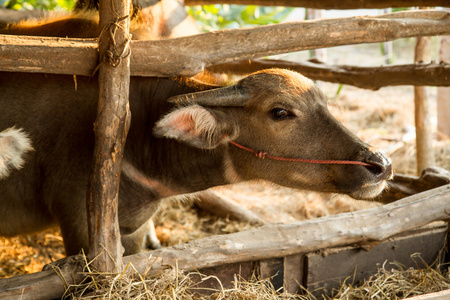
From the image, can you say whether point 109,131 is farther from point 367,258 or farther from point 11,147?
point 367,258

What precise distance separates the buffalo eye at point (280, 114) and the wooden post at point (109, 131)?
2.92 ft

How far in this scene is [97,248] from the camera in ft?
8.58

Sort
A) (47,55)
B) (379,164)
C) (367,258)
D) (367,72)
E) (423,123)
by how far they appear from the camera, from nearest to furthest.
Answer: (47,55), (379,164), (367,258), (367,72), (423,123)

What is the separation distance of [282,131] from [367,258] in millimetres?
1222

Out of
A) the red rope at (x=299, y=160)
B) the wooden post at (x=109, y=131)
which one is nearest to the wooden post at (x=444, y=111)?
the red rope at (x=299, y=160)

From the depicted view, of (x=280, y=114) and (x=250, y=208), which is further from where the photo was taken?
(x=250, y=208)

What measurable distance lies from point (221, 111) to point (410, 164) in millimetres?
4471

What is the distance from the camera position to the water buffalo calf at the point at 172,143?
9.49ft

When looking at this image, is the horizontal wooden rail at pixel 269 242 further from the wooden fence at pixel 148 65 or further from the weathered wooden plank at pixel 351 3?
the weathered wooden plank at pixel 351 3

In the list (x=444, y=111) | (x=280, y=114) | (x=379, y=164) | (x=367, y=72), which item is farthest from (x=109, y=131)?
(x=444, y=111)

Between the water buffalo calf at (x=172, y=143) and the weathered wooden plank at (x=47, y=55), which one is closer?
the weathered wooden plank at (x=47, y=55)

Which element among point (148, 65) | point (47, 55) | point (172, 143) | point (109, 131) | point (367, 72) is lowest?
point (172, 143)

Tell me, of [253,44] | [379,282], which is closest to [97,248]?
[253,44]

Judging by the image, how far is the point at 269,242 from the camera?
3.06 metres
